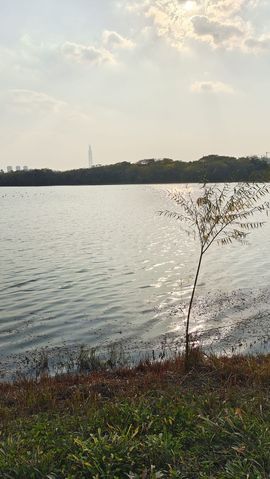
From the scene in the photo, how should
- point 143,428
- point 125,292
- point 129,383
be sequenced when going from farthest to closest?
point 125,292
point 129,383
point 143,428

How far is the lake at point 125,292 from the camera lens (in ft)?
55.7

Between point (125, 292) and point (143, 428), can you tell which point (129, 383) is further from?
point (125, 292)

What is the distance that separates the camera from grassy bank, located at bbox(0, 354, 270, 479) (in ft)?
19.3

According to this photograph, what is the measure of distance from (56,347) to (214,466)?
34.3 ft

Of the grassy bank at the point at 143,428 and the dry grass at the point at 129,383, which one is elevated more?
the grassy bank at the point at 143,428

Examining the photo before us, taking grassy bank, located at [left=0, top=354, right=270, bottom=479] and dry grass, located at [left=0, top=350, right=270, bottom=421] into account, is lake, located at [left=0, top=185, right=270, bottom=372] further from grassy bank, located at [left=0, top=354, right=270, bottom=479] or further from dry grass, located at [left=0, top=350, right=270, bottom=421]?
grassy bank, located at [left=0, top=354, right=270, bottom=479]

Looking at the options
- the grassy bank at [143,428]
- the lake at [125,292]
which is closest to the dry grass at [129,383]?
the grassy bank at [143,428]

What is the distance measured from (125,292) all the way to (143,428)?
16.3 meters

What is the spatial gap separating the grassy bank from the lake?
A: 5293 mm

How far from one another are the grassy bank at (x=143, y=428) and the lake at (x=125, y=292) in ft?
17.4

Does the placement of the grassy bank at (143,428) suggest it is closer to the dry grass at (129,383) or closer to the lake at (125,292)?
the dry grass at (129,383)

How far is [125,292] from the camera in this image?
23.4 m

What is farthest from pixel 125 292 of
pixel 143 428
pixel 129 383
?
pixel 143 428

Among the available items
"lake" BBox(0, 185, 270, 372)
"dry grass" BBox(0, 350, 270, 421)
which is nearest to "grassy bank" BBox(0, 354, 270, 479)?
"dry grass" BBox(0, 350, 270, 421)
